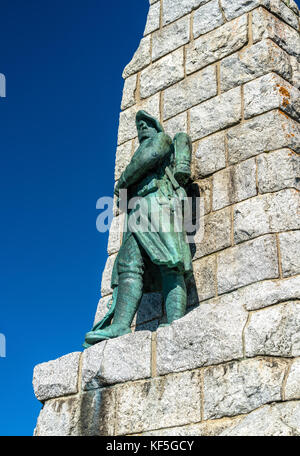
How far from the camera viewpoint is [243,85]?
5.97 m

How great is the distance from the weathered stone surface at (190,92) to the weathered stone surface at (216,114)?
0.11m

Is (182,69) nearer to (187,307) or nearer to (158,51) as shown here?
(158,51)

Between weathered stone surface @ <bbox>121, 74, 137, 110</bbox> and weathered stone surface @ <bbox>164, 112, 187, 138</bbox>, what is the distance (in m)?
0.82

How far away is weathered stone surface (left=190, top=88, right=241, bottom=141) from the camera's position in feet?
19.5

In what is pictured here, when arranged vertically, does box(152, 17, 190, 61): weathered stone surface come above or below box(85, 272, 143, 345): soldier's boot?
above

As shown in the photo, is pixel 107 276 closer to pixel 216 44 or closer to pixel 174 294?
pixel 174 294

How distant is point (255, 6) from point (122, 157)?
2.05m

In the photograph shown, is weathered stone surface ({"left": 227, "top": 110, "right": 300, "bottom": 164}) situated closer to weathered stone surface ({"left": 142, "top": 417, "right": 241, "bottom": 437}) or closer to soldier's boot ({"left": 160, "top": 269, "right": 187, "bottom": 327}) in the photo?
soldier's boot ({"left": 160, "top": 269, "right": 187, "bottom": 327})

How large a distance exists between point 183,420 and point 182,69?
3810 mm

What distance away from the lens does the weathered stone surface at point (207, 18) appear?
659cm

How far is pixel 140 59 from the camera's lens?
732cm

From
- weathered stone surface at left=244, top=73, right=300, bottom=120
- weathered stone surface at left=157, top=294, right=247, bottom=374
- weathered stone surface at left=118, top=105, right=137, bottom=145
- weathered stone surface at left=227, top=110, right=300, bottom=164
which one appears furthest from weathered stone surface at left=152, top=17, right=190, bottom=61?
weathered stone surface at left=157, top=294, right=247, bottom=374

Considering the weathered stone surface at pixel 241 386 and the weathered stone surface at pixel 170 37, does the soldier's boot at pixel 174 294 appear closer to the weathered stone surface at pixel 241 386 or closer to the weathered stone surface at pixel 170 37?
the weathered stone surface at pixel 241 386
